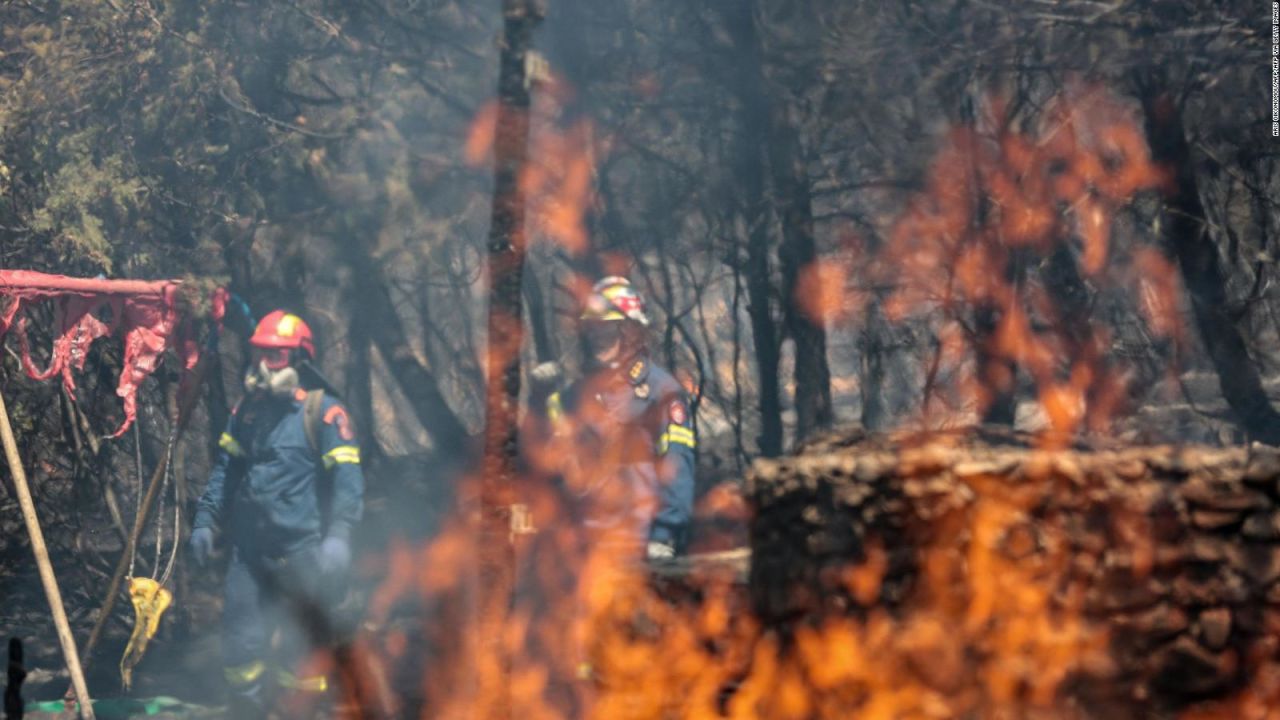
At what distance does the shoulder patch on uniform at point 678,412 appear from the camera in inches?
334

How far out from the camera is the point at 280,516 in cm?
951

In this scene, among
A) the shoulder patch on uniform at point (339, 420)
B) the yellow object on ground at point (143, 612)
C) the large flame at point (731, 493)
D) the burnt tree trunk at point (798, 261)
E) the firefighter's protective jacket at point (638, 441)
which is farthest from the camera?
the yellow object on ground at point (143, 612)

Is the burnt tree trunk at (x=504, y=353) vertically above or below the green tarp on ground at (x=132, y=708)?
above

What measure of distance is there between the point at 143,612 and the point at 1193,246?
7.99m

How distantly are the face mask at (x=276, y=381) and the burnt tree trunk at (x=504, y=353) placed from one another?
3123mm

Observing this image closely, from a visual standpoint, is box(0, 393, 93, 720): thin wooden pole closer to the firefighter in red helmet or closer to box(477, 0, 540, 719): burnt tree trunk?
the firefighter in red helmet

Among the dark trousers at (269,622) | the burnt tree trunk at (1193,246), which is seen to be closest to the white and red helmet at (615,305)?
the dark trousers at (269,622)

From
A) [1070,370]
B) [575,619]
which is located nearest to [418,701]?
[575,619]

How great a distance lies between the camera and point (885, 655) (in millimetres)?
4641

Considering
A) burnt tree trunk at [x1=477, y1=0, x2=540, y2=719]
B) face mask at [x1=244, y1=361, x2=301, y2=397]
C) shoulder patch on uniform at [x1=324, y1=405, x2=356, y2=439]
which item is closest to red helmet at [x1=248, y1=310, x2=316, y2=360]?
face mask at [x1=244, y1=361, x2=301, y2=397]

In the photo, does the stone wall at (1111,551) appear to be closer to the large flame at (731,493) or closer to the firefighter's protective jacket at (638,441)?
Answer: the large flame at (731,493)

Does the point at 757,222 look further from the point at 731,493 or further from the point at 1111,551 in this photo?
the point at 1111,551

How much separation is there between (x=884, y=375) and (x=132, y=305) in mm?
5810

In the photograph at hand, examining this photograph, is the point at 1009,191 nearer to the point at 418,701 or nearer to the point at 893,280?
the point at 893,280
